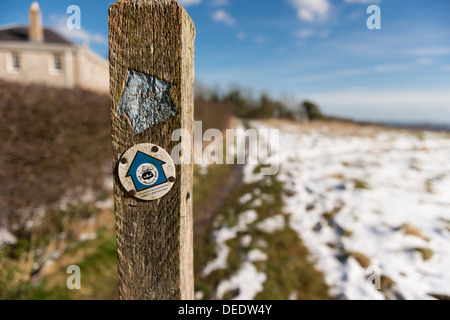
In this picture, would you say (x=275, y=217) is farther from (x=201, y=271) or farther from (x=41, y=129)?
(x=41, y=129)

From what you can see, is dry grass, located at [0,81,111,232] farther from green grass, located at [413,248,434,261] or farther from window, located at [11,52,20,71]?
window, located at [11,52,20,71]

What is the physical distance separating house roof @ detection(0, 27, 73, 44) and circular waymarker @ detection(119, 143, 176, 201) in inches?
898

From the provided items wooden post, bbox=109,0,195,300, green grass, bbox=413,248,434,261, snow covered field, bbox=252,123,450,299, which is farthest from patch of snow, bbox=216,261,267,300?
green grass, bbox=413,248,434,261

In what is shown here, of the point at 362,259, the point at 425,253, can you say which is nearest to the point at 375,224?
the point at 425,253

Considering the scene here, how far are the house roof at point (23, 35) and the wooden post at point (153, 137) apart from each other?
22680mm

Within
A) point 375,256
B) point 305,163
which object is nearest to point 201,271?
point 375,256

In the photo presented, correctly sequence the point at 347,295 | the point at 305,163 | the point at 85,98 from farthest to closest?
the point at 305,163 < the point at 85,98 < the point at 347,295

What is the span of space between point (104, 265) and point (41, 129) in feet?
6.46

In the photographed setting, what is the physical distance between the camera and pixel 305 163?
20.5ft

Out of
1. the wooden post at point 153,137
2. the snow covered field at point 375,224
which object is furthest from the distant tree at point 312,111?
the wooden post at point 153,137

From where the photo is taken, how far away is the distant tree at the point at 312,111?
2119cm

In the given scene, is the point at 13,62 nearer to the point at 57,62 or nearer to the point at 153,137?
the point at 57,62

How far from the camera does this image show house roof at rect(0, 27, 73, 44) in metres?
17.1

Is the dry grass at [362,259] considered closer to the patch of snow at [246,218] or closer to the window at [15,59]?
the patch of snow at [246,218]
